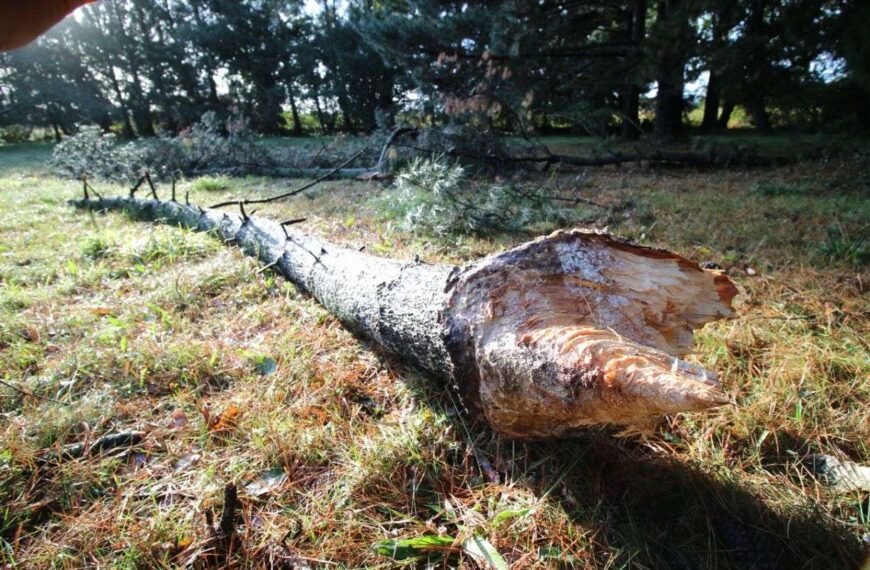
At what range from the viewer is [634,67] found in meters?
7.63

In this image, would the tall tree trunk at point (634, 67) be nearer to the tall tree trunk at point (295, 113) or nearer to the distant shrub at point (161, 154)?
the distant shrub at point (161, 154)

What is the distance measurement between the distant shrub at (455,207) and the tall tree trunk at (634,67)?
2508 mm

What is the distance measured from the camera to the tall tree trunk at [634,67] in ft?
24.3

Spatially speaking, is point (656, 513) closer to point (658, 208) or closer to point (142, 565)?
point (142, 565)

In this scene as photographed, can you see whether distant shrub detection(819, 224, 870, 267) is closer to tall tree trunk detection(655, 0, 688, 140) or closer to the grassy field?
the grassy field

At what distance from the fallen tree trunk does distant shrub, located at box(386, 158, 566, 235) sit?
6.73ft

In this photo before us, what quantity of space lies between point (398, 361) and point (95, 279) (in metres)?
2.32

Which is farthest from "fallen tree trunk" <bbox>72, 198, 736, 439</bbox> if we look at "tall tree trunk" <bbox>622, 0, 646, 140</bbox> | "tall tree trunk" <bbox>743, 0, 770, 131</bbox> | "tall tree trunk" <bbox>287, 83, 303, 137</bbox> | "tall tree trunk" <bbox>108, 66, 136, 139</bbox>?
"tall tree trunk" <bbox>108, 66, 136, 139</bbox>

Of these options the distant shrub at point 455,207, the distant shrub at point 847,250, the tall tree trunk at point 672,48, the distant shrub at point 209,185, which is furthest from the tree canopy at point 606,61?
the distant shrub at point 847,250

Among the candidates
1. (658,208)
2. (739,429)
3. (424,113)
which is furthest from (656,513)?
(424,113)

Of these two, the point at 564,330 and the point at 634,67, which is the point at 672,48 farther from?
the point at 564,330

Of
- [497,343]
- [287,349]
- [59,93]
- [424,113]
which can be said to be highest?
[59,93]

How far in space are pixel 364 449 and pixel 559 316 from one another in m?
0.75

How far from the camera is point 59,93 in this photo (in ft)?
60.8
